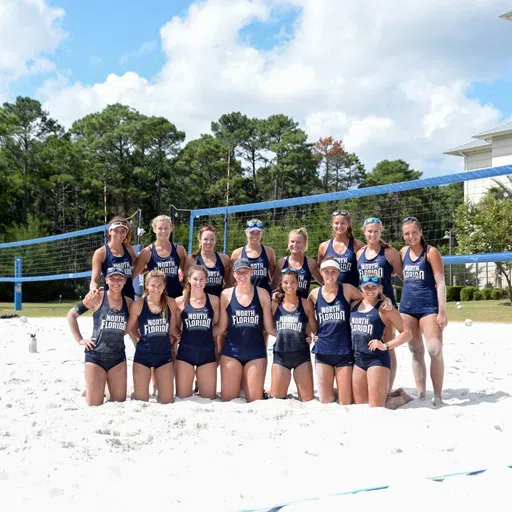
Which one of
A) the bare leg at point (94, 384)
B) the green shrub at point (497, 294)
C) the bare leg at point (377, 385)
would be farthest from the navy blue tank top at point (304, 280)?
the green shrub at point (497, 294)

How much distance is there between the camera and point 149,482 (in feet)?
7.44

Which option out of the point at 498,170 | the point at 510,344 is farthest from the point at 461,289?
the point at 498,170

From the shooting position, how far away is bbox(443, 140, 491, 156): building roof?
25581mm

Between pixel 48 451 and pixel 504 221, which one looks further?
pixel 504 221

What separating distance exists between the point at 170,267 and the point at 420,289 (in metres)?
1.71

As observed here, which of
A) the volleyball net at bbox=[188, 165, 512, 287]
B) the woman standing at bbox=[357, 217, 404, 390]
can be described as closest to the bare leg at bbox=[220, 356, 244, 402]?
the woman standing at bbox=[357, 217, 404, 390]

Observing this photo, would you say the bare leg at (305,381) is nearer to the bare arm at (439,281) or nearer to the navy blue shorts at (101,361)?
the bare arm at (439,281)

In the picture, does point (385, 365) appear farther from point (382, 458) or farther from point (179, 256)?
point (179, 256)

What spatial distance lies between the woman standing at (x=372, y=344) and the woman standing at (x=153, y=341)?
3.83 feet

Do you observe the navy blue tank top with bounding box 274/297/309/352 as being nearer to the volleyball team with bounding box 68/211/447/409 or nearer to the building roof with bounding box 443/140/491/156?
the volleyball team with bounding box 68/211/447/409

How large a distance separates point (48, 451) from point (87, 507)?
25.1 inches

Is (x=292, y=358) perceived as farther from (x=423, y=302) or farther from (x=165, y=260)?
(x=165, y=260)

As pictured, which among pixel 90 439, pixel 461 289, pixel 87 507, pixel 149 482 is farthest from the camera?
pixel 461 289

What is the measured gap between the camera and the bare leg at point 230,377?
378cm
